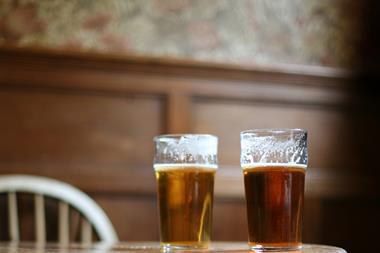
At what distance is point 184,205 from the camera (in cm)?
98

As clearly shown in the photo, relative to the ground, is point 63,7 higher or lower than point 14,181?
higher

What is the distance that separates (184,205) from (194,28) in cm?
128

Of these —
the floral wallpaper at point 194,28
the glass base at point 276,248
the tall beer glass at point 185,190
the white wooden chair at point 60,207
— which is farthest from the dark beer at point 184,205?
the floral wallpaper at point 194,28

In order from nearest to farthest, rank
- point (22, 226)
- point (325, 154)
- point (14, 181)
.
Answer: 1. point (14, 181)
2. point (22, 226)
3. point (325, 154)

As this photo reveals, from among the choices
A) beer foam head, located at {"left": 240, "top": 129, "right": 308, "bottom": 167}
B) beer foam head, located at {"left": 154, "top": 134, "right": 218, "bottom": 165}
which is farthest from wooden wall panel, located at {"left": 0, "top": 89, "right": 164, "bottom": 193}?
beer foam head, located at {"left": 240, "top": 129, "right": 308, "bottom": 167}

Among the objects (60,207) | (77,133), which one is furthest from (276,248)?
(77,133)

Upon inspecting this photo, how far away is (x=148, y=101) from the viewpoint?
2.11m

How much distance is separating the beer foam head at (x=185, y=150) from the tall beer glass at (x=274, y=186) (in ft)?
0.26

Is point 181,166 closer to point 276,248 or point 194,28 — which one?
point 276,248

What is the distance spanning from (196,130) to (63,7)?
2.02 ft

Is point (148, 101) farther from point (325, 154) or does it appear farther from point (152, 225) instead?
point (325, 154)

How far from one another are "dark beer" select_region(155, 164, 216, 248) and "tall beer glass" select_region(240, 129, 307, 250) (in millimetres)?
83

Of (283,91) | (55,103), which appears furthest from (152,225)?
(283,91)

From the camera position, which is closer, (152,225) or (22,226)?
(22,226)
